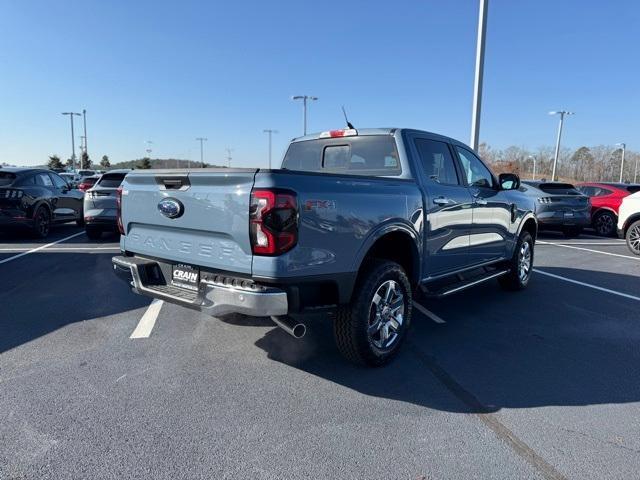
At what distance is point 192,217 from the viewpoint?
3252mm

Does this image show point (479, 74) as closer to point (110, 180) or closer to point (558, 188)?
point (558, 188)

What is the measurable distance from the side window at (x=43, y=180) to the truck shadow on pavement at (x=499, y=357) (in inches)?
351

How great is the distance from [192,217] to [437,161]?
262cm

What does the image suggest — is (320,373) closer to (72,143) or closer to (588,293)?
(588,293)

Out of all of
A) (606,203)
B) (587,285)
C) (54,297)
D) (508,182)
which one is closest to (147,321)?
(54,297)

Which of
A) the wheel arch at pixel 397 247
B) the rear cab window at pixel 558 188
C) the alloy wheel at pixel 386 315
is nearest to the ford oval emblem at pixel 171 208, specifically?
the wheel arch at pixel 397 247

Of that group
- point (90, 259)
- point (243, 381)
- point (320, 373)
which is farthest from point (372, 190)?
point (90, 259)

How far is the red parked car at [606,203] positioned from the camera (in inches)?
525

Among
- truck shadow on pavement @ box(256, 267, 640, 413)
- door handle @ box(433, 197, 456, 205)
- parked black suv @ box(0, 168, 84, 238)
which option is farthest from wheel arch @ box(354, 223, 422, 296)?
parked black suv @ box(0, 168, 84, 238)

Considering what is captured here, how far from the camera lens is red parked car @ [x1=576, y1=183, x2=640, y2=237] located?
13.3 metres

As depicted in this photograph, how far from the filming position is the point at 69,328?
14.6 feet

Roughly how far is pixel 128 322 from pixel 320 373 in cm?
230

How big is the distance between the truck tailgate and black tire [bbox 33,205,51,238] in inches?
302

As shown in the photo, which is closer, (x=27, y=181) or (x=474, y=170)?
(x=474, y=170)
